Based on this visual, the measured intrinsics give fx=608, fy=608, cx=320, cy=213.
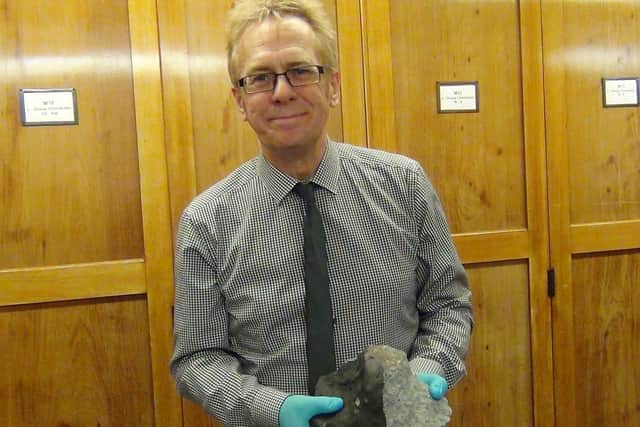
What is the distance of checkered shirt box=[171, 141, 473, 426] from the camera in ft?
3.87

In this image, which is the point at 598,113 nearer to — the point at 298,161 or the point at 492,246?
the point at 492,246

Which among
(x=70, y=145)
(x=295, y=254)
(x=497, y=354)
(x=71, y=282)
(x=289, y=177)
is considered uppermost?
(x=70, y=145)

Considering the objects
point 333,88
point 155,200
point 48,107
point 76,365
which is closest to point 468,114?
point 333,88

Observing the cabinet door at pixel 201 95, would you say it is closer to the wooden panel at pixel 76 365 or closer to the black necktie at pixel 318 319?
the wooden panel at pixel 76 365

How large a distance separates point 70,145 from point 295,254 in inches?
36.0

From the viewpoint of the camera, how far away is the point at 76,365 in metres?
1.76

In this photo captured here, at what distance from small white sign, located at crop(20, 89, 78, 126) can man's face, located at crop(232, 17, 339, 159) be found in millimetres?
815

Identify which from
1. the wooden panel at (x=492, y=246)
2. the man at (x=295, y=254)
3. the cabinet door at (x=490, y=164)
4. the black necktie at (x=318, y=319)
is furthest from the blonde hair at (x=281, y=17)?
the wooden panel at (x=492, y=246)

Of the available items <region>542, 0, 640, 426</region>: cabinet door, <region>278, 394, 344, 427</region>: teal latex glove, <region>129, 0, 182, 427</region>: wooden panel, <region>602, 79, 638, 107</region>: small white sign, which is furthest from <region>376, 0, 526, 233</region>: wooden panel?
<region>278, 394, 344, 427</region>: teal latex glove

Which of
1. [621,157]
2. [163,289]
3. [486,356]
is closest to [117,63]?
[163,289]

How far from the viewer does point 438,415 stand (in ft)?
3.42

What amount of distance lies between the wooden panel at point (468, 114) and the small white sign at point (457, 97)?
20 mm

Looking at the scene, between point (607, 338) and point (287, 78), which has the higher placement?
point (287, 78)

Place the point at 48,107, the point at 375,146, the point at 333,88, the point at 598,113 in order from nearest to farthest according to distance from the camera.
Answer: the point at 333,88 → the point at 48,107 → the point at 375,146 → the point at 598,113
